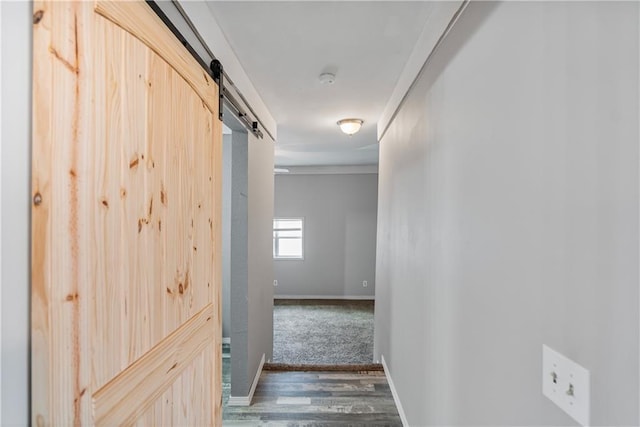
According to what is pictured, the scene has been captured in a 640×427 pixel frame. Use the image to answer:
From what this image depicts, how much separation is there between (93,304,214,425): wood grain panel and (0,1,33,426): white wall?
161mm

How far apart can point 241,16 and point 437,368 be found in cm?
193

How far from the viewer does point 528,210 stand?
2.73 ft

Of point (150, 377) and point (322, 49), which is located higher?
point (322, 49)

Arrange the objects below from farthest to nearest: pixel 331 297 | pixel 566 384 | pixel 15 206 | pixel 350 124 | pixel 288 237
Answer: pixel 288 237
pixel 331 297
pixel 350 124
pixel 566 384
pixel 15 206

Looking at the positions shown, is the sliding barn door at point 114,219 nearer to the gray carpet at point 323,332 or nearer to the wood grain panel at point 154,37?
the wood grain panel at point 154,37

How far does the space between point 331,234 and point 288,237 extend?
36.0 inches

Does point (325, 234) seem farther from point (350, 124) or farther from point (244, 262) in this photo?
point (244, 262)

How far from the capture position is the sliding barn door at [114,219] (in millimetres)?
605

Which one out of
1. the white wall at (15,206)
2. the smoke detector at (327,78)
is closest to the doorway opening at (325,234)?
the smoke detector at (327,78)

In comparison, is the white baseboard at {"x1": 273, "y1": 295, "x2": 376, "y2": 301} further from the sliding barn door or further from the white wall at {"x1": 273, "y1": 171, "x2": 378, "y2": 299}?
the sliding barn door

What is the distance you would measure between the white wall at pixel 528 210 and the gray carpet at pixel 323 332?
7.15ft

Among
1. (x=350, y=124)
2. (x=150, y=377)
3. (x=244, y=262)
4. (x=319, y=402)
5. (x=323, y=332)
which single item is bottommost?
(x=323, y=332)

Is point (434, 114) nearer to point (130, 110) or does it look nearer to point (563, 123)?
point (563, 123)

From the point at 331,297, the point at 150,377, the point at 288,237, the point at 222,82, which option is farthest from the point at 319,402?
the point at 288,237
